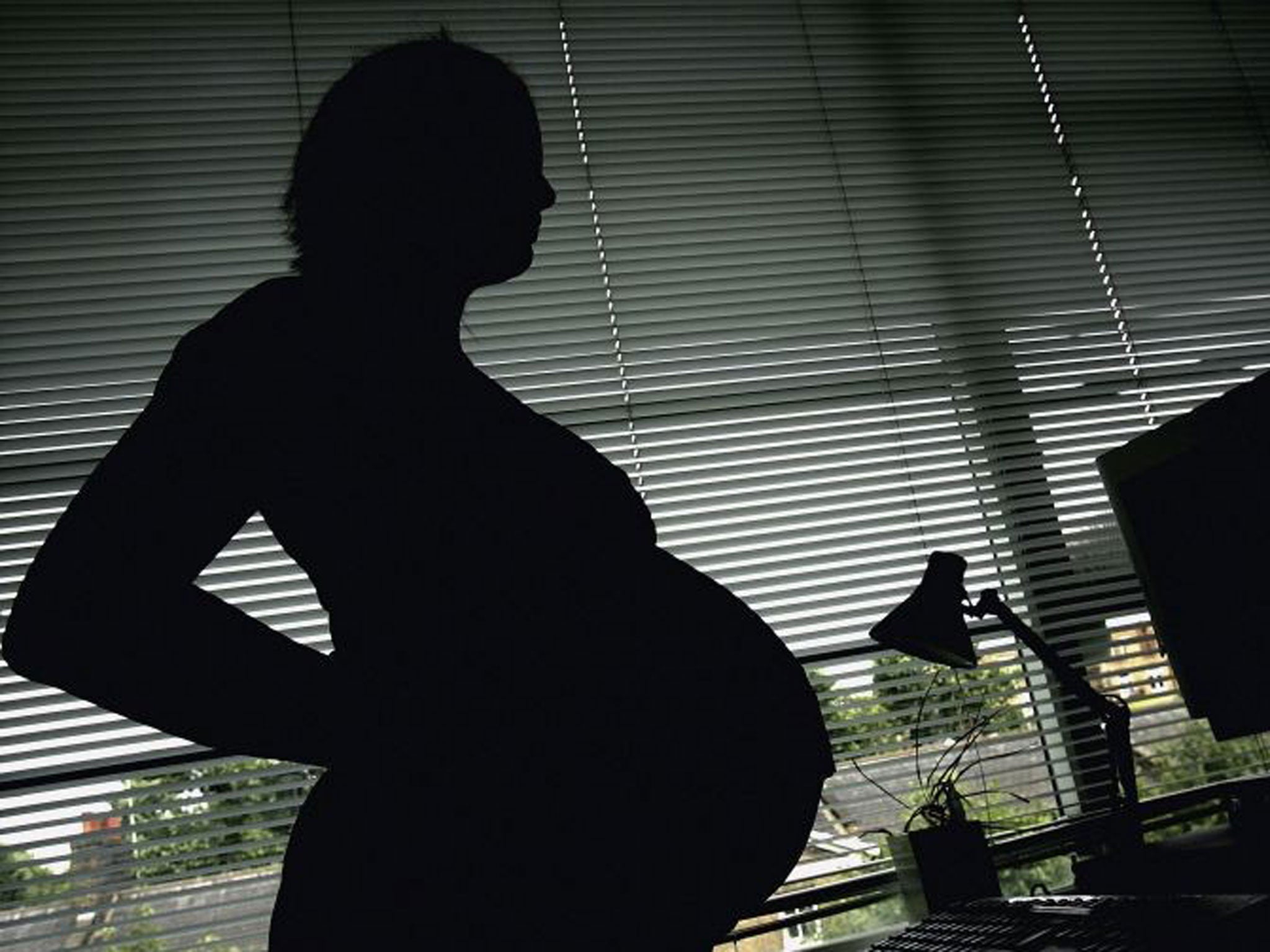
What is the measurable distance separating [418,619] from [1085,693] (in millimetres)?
1255

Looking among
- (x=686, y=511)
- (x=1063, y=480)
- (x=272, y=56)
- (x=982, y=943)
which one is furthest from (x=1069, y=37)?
(x=982, y=943)

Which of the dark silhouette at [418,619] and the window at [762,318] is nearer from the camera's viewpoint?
the dark silhouette at [418,619]

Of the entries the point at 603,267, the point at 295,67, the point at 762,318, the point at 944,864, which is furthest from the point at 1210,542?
the point at 295,67

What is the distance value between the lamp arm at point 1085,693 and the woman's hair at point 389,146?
111cm

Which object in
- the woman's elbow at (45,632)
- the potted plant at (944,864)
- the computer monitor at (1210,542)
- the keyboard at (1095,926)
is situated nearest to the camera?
the woman's elbow at (45,632)

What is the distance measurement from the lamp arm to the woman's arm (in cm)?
122

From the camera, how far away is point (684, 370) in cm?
208

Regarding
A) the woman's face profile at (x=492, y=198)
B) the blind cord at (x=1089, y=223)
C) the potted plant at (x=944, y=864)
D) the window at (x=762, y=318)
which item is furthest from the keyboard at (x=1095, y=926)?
the blind cord at (x=1089, y=223)

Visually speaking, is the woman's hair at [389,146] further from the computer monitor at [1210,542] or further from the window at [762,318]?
the window at [762,318]

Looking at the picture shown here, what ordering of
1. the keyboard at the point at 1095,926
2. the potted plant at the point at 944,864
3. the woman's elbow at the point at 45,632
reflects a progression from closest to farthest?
the woman's elbow at the point at 45,632, the keyboard at the point at 1095,926, the potted plant at the point at 944,864

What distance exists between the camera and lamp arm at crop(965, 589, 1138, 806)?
1562 mm

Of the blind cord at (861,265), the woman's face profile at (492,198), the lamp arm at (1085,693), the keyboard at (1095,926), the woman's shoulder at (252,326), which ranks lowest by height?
the keyboard at (1095,926)

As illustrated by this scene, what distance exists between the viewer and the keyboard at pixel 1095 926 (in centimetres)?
93

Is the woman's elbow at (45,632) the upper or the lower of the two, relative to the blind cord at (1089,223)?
lower
